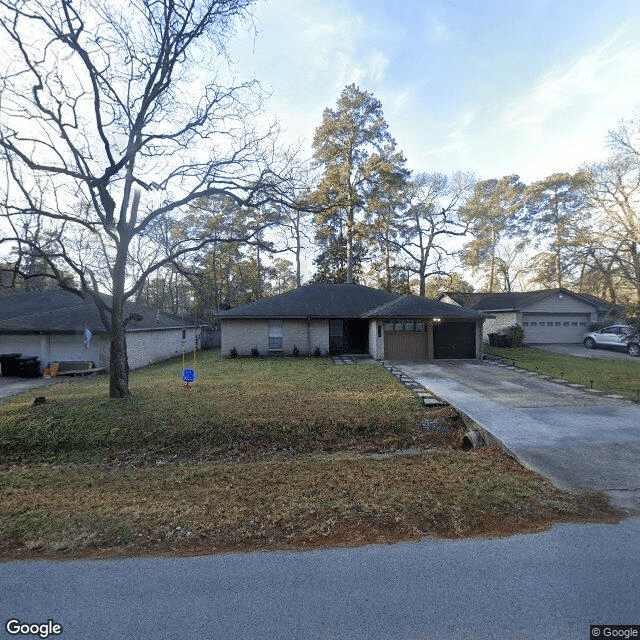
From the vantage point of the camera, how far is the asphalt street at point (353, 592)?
2240 millimetres

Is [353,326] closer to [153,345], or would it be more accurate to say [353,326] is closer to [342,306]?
[342,306]

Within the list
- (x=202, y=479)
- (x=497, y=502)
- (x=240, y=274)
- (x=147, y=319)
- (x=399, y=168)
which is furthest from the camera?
(x=240, y=274)

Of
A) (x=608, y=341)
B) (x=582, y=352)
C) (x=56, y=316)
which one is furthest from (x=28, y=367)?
(x=608, y=341)

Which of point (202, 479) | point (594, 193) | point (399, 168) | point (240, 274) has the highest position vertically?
point (399, 168)

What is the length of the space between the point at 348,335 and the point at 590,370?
1007 centimetres

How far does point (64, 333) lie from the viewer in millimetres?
14477

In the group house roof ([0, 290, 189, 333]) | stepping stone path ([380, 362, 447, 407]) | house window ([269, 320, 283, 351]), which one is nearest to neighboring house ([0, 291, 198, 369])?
house roof ([0, 290, 189, 333])

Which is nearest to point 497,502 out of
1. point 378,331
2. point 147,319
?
point 378,331

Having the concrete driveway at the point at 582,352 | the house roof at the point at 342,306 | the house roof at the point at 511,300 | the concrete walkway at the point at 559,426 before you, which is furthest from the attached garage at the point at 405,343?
the house roof at the point at 511,300

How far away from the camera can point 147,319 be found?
1900 centimetres

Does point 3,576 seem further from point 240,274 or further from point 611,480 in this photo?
point 240,274

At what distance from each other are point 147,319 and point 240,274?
44.9 ft

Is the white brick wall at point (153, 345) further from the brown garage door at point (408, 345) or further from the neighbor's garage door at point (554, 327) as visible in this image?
the neighbor's garage door at point (554, 327)

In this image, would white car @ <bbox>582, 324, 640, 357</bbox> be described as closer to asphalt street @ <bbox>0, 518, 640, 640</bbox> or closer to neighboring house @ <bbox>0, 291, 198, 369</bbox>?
asphalt street @ <bbox>0, 518, 640, 640</bbox>
